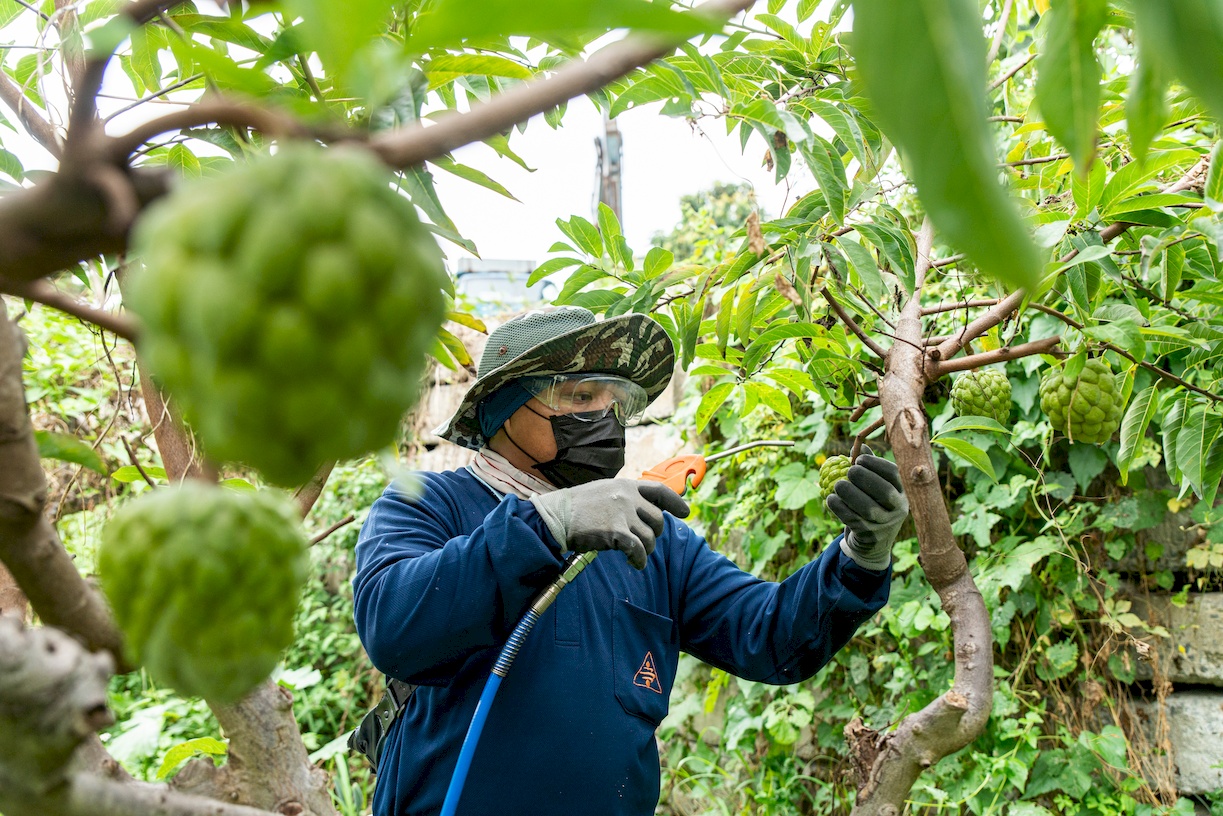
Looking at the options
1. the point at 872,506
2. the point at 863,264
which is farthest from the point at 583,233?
the point at 872,506

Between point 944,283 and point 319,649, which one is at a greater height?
point 944,283

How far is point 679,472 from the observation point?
1.97 metres

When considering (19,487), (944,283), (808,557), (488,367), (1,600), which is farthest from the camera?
(808,557)

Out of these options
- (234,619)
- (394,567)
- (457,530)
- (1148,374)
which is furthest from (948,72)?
(1148,374)

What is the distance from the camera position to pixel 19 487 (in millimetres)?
420

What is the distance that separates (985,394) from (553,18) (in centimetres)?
173

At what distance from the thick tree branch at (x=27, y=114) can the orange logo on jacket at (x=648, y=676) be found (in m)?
1.39

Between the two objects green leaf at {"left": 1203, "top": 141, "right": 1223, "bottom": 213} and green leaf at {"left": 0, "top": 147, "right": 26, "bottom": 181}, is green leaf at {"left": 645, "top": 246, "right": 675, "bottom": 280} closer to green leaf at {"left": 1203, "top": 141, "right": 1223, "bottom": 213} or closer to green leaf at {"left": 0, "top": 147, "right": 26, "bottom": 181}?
green leaf at {"left": 1203, "top": 141, "right": 1223, "bottom": 213}

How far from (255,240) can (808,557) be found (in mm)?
3090

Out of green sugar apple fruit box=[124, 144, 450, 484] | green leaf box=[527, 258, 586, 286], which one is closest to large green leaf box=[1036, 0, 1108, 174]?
green sugar apple fruit box=[124, 144, 450, 484]

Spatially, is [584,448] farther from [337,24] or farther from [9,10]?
[337,24]

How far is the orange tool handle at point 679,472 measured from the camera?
196 centimetres

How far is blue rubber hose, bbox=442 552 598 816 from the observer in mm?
1342

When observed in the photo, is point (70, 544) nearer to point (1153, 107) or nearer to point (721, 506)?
point (721, 506)
